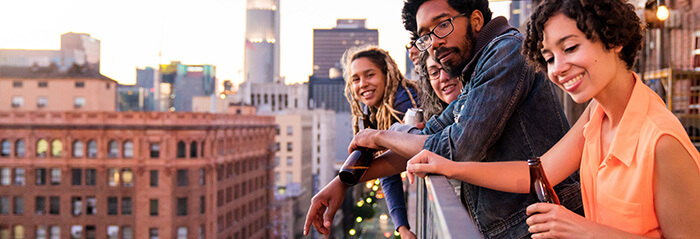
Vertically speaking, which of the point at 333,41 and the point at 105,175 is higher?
the point at 333,41

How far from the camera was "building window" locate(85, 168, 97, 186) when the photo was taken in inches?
1283

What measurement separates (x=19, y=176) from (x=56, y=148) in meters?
2.63

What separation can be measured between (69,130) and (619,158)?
36.5 meters

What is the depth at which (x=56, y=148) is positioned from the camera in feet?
109

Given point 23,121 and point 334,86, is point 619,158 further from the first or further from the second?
point 334,86

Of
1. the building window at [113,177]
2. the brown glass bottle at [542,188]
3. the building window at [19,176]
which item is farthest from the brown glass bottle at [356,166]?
the building window at [19,176]

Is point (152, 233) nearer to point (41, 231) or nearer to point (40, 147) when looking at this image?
point (41, 231)

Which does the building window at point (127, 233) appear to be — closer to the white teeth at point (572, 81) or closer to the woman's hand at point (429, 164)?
the woman's hand at point (429, 164)

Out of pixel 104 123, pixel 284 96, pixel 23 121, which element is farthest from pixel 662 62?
pixel 284 96

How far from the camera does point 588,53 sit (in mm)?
1083

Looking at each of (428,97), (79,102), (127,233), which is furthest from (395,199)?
(79,102)

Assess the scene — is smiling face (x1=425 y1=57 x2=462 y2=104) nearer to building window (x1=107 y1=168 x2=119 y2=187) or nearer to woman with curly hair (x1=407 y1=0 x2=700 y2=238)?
woman with curly hair (x1=407 y1=0 x2=700 y2=238)

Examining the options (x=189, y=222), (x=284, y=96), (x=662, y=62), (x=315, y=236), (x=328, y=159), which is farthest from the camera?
(x=284, y=96)

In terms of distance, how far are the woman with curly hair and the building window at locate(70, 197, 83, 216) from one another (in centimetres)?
3529
